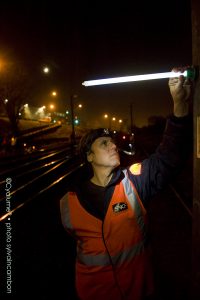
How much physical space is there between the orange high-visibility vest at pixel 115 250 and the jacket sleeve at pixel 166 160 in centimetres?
13

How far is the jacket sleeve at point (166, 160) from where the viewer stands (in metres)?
2.20

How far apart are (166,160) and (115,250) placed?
0.92m

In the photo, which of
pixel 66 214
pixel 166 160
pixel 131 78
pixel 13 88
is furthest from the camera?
pixel 13 88

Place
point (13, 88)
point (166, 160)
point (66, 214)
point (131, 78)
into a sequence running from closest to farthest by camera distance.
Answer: point (131, 78) → point (166, 160) → point (66, 214) → point (13, 88)

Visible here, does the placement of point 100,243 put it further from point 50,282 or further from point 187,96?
point 50,282

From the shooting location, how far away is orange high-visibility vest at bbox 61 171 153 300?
7.86 feet

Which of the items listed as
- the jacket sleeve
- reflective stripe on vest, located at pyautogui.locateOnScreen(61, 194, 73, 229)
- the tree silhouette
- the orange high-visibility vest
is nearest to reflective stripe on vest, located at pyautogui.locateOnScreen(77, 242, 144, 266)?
the orange high-visibility vest

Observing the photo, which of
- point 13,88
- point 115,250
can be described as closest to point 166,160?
point 115,250

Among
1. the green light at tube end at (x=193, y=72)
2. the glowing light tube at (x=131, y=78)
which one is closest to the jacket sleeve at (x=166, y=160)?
the green light at tube end at (x=193, y=72)

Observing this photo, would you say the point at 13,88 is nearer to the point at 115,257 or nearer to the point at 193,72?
the point at 115,257

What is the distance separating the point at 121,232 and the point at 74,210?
495 mm

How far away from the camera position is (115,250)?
2.40 meters

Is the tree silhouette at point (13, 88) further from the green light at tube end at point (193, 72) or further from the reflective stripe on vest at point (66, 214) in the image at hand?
the green light at tube end at point (193, 72)

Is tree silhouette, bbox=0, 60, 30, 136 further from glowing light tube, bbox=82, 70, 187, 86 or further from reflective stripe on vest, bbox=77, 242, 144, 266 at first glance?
glowing light tube, bbox=82, 70, 187, 86
